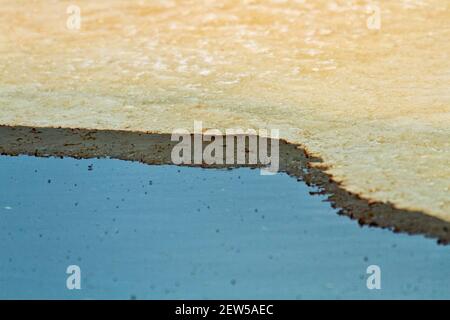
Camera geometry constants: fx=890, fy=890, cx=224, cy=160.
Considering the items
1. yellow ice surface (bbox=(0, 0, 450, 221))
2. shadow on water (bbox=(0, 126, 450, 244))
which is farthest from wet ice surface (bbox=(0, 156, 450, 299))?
yellow ice surface (bbox=(0, 0, 450, 221))

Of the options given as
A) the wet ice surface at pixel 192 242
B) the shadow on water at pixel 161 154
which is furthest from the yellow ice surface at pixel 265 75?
the wet ice surface at pixel 192 242

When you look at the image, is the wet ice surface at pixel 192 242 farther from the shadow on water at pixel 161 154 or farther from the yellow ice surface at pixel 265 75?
the yellow ice surface at pixel 265 75

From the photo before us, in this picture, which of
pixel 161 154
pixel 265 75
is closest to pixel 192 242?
pixel 161 154

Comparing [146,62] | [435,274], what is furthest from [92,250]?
[146,62]

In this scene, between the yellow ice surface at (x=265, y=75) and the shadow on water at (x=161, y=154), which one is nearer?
the shadow on water at (x=161, y=154)

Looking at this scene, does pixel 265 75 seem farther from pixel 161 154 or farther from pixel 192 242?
pixel 192 242

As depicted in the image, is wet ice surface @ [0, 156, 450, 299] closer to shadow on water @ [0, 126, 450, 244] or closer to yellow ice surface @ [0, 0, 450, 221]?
shadow on water @ [0, 126, 450, 244]
